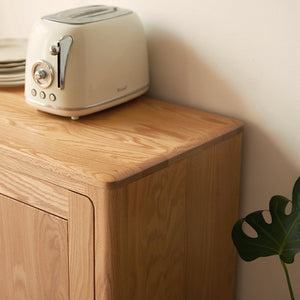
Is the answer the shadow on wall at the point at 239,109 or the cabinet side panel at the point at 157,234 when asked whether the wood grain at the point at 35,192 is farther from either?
the shadow on wall at the point at 239,109

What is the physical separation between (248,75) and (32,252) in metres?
0.62

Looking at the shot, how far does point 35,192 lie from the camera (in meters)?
1.19

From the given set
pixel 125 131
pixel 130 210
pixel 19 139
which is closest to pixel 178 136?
pixel 125 131

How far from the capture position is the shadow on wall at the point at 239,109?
4.48 feet

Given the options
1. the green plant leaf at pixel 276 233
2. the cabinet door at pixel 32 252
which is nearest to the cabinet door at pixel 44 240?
the cabinet door at pixel 32 252

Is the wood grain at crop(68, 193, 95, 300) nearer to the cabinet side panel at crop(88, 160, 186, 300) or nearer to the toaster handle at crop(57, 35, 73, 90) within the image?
the cabinet side panel at crop(88, 160, 186, 300)

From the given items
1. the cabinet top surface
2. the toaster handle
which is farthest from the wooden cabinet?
the toaster handle

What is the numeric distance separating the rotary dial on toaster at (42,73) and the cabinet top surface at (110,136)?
0.09 metres

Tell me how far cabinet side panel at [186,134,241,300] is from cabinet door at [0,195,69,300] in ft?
0.95

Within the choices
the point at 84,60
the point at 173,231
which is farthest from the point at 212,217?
the point at 84,60

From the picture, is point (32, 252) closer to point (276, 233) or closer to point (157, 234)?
point (157, 234)

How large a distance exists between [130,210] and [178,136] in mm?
233

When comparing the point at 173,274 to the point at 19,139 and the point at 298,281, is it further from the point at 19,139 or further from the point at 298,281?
the point at 19,139

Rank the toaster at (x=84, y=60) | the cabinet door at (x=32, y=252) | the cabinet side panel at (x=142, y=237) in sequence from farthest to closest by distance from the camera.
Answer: the toaster at (x=84, y=60) → the cabinet door at (x=32, y=252) → the cabinet side panel at (x=142, y=237)
